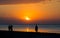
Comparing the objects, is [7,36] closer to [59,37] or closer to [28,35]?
[28,35]

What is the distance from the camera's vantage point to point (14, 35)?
1459cm

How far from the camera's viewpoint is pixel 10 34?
48.6 feet

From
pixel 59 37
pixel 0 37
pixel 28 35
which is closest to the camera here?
pixel 59 37

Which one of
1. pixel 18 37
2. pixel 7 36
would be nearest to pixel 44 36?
pixel 18 37

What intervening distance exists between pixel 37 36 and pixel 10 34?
2.47 m

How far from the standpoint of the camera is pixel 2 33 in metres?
15.0

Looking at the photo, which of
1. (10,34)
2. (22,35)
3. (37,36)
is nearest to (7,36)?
(10,34)

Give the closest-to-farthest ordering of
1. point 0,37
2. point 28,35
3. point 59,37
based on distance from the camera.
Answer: point 59,37, point 28,35, point 0,37

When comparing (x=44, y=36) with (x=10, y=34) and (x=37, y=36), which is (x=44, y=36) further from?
(x=10, y=34)

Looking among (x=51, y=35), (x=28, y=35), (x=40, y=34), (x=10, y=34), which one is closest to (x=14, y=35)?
(x=10, y=34)

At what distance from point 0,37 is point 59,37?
16.5ft

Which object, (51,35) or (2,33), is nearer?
(51,35)

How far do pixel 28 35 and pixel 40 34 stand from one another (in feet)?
3.23

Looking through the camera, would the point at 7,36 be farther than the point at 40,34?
Yes
